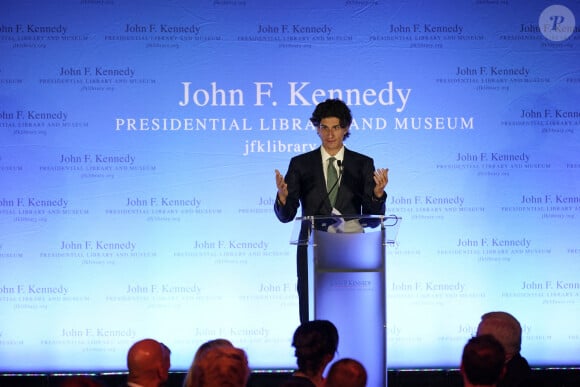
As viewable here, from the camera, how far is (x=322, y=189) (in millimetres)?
5148

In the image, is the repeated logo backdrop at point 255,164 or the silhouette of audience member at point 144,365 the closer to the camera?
the silhouette of audience member at point 144,365

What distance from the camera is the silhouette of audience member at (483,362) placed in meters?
3.46

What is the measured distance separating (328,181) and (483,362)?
6.27 feet

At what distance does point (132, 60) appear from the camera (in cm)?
674

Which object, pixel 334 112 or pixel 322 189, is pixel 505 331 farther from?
pixel 334 112

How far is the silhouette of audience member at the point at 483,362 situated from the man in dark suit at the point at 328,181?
155 cm

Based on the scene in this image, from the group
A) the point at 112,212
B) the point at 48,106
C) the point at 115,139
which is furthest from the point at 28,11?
the point at 112,212

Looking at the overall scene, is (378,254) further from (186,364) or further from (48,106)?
(48,106)

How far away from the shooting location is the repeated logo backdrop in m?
6.67

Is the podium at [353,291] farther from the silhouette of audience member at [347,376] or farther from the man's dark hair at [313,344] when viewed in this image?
the silhouette of audience member at [347,376]

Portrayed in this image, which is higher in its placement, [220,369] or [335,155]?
[335,155]

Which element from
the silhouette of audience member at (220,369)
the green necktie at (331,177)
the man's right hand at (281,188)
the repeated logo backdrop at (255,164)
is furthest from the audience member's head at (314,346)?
the repeated logo backdrop at (255,164)

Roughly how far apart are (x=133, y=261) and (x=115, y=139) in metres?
0.88

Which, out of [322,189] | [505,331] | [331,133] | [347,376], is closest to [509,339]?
[505,331]
